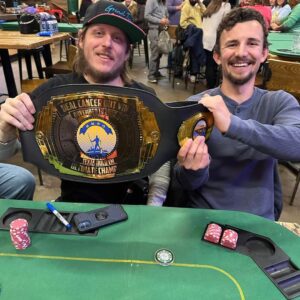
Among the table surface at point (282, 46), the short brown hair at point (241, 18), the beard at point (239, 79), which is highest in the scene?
the short brown hair at point (241, 18)

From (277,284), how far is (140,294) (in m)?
0.32

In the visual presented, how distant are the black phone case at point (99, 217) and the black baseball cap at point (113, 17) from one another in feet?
2.36

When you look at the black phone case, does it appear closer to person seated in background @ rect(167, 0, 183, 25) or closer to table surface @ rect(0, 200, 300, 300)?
table surface @ rect(0, 200, 300, 300)

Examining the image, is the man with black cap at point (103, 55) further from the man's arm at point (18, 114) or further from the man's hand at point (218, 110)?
the man's hand at point (218, 110)

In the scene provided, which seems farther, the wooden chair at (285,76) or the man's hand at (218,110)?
the wooden chair at (285,76)

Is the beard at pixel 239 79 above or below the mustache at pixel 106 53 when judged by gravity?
below

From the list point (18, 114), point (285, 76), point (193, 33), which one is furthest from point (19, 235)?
point (193, 33)

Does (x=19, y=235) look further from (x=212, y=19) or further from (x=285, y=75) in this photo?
(x=212, y=19)

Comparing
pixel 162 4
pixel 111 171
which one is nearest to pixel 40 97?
pixel 111 171

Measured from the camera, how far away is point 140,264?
2.51 feet

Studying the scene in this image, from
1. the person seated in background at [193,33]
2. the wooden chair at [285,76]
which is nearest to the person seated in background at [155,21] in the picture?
the person seated in background at [193,33]

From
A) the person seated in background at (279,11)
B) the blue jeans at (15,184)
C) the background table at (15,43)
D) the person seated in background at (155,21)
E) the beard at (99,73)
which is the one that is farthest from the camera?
the person seated in background at (155,21)

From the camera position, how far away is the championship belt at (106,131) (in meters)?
0.82

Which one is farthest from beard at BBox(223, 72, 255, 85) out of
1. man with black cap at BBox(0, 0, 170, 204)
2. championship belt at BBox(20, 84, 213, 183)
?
championship belt at BBox(20, 84, 213, 183)
